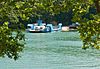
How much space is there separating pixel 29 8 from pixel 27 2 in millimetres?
109

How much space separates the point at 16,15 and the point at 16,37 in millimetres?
400

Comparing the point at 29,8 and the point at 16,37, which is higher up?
the point at 29,8

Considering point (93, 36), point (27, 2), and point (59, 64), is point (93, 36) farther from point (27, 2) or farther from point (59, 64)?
point (59, 64)

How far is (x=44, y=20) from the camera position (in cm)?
11944

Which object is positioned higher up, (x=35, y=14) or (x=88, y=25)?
(x=35, y=14)

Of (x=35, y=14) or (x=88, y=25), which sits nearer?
(x=88, y=25)

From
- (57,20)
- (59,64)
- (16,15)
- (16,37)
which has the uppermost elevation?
(16,15)

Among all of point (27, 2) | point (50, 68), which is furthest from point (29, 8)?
point (50, 68)

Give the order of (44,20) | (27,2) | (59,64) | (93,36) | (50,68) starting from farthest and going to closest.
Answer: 1. (44,20)
2. (59,64)
3. (50,68)
4. (27,2)
5. (93,36)

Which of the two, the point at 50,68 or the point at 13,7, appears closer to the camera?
the point at 13,7

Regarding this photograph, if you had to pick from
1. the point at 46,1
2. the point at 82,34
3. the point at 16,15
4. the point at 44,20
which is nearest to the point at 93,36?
the point at 82,34

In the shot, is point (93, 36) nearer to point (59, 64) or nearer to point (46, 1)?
point (46, 1)

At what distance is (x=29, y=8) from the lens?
595 centimetres

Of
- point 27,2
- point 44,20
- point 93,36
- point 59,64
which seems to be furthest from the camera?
point 44,20
